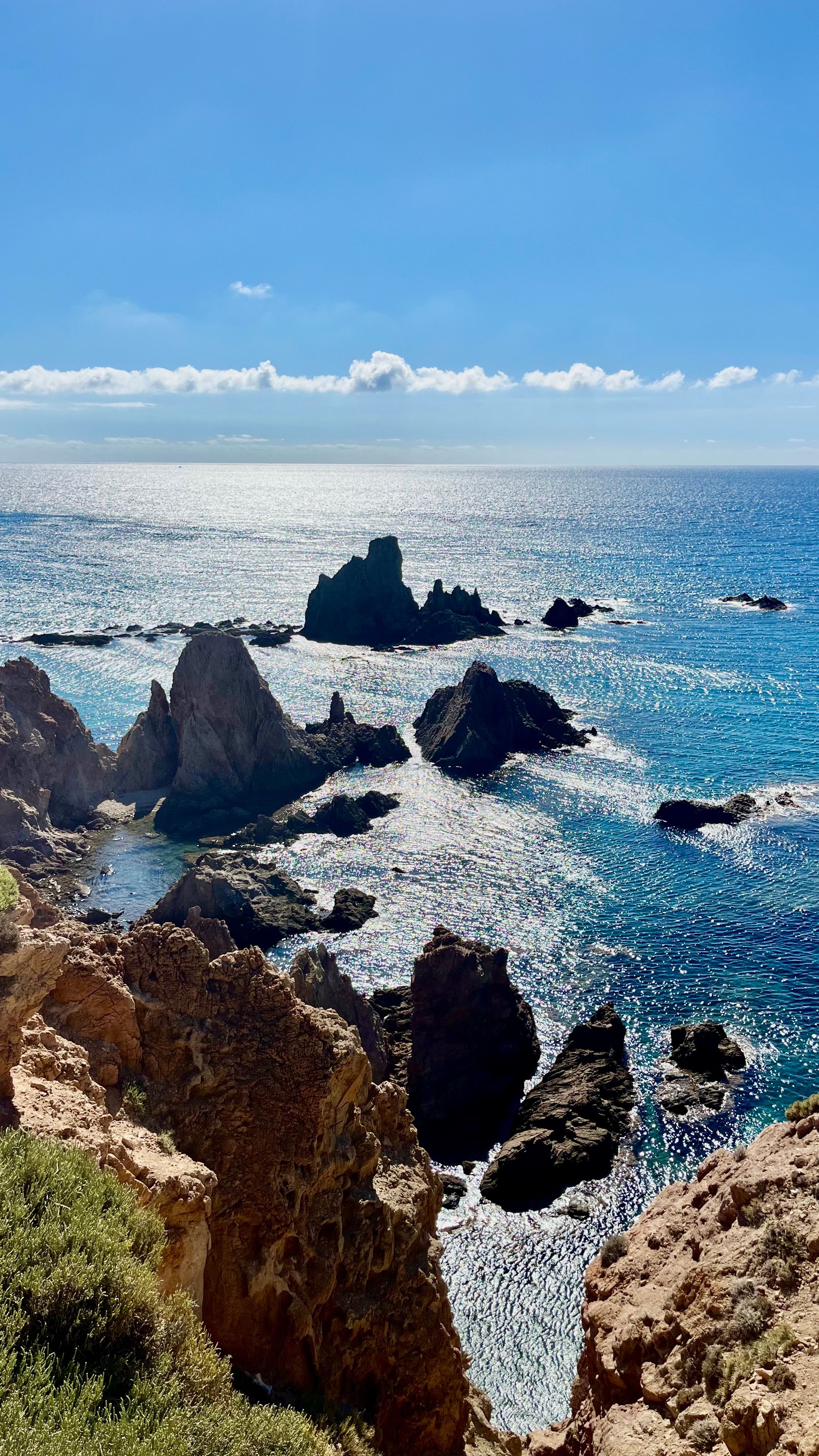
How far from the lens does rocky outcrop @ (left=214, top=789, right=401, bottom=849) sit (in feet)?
229

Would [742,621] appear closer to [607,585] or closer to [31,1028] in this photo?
[607,585]

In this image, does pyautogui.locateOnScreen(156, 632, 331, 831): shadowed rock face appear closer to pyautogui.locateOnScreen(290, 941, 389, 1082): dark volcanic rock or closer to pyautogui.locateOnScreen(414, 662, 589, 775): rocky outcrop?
pyautogui.locateOnScreen(414, 662, 589, 775): rocky outcrop

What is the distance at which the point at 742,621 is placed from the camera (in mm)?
141375

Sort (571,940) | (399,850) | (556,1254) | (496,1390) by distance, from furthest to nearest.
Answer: (399,850)
(571,940)
(556,1254)
(496,1390)

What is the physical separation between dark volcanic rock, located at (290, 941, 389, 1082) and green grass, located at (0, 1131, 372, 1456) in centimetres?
2481

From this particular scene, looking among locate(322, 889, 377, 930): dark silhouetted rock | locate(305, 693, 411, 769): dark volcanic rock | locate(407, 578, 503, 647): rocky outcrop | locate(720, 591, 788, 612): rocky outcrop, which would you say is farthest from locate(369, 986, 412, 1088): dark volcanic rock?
locate(720, 591, 788, 612): rocky outcrop

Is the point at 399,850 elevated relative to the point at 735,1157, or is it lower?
lower

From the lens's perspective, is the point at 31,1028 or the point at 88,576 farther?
the point at 88,576

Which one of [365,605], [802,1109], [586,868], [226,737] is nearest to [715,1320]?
[802,1109]

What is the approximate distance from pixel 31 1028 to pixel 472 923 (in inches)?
1682

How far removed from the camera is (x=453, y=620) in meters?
133

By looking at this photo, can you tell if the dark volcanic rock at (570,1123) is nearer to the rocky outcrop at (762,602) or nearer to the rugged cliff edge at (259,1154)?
the rugged cliff edge at (259,1154)

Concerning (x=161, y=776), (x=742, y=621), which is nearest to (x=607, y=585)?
(x=742, y=621)

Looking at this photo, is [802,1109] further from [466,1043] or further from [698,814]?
[698,814]
